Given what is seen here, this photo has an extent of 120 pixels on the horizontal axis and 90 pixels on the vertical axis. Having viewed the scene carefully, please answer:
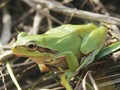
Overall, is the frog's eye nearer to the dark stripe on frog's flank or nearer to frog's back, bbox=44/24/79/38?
the dark stripe on frog's flank

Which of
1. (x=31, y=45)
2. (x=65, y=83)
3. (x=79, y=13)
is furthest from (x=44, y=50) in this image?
(x=79, y=13)

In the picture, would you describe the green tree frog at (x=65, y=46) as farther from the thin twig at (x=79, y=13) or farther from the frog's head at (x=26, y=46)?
the thin twig at (x=79, y=13)

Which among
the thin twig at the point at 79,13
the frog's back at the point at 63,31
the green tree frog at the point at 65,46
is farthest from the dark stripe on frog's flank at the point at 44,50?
the thin twig at the point at 79,13

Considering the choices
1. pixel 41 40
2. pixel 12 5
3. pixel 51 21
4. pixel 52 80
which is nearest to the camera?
pixel 41 40

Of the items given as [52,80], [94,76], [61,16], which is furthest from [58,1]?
[94,76]

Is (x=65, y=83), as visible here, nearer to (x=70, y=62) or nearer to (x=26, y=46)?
(x=70, y=62)

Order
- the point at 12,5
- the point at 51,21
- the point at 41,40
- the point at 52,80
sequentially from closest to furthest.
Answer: the point at 41,40
the point at 52,80
the point at 51,21
the point at 12,5

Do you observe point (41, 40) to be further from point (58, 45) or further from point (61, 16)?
point (61, 16)
